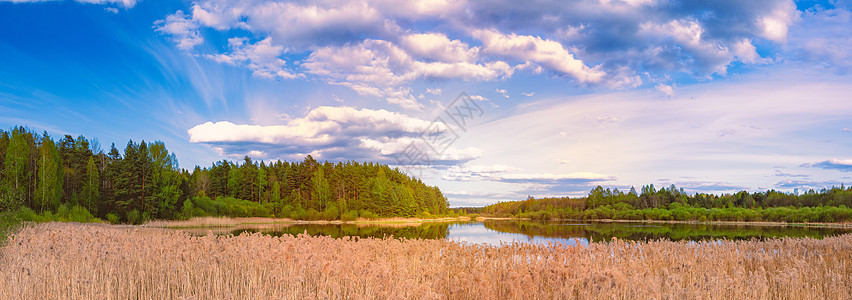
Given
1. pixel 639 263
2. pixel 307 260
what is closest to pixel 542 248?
pixel 639 263

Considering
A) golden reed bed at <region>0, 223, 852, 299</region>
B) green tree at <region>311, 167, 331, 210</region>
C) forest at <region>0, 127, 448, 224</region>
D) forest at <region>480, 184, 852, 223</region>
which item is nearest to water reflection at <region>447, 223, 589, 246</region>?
golden reed bed at <region>0, 223, 852, 299</region>

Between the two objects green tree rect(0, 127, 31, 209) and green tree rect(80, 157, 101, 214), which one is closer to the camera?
green tree rect(0, 127, 31, 209)

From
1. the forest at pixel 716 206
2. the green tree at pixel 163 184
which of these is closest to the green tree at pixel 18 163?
the green tree at pixel 163 184

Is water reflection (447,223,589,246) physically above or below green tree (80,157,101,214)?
below

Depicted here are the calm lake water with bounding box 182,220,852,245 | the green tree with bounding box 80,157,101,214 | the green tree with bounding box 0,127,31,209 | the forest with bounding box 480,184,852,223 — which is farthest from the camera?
the forest with bounding box 480,184,852,223

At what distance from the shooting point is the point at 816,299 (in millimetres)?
8484

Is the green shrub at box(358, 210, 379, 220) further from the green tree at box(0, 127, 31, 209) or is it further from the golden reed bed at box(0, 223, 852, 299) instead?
the golden reed bed at box(0, 223, 852, 299)

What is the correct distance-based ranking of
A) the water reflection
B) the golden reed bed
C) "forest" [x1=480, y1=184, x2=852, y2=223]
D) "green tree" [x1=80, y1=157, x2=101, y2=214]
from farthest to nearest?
"forest" [x1=480, y1=184, x2=852, y2=223] < "green tree" [x1=80, y1=157, x2=101, y2=214] < the water reflection < the golden reed bed

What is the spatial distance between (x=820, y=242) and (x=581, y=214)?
92.8m

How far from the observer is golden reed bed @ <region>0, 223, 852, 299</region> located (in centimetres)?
750

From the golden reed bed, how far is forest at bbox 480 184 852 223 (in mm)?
74828

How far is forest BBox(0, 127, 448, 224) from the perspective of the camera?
152ft

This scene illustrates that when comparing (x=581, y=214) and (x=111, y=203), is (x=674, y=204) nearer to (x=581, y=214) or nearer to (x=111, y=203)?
(x=581, y=214)

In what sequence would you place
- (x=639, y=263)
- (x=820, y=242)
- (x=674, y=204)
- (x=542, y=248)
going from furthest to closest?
(x=674, y=204)
(x=820, y=242)
(x=542, y=248)
(x=639, y=263)
